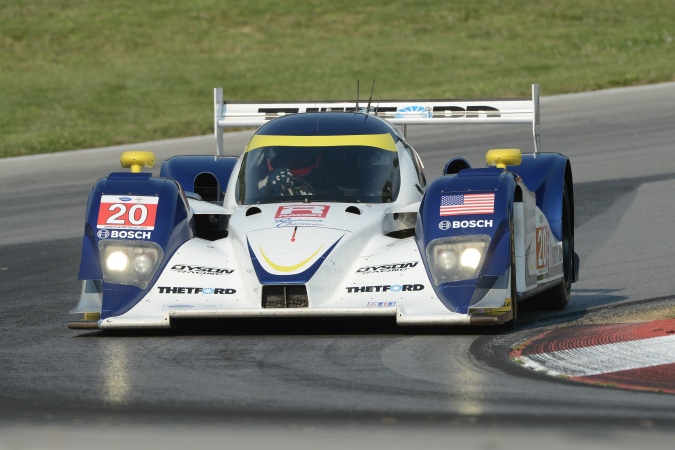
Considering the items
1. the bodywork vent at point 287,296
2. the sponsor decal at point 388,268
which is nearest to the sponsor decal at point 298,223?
the sponsor decal at point 388,268

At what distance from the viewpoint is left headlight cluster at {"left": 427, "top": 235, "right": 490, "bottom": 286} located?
8.74m

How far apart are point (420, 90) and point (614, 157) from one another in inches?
307

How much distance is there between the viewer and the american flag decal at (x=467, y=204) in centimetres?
894

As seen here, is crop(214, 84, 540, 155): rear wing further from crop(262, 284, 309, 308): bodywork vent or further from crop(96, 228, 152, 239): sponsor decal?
crop(262, 284, 309, 308): bodywork vent

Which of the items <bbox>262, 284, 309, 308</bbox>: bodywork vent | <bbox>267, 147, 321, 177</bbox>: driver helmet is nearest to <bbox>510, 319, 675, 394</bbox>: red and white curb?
<bbox>262, 284, 309, 308</bbox>: bodywork vent

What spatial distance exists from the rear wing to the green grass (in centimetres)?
1131

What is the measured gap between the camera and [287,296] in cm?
858

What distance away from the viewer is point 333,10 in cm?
3675

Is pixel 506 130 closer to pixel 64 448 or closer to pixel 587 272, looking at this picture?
pixel 587 272

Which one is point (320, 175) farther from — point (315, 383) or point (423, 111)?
point (315, 383)

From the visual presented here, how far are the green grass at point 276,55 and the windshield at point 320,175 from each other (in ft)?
43.4

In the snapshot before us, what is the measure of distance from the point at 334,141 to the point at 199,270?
1780 millimetres

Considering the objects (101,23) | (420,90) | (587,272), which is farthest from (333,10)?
(587,272)

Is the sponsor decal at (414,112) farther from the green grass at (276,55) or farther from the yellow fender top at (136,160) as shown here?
the green grass at (276,55)
